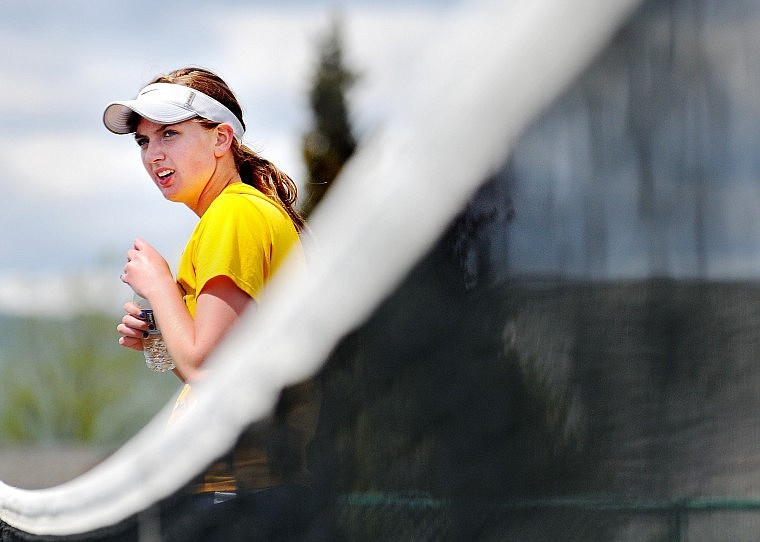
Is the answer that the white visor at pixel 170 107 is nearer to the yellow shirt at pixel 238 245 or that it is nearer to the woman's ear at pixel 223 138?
the woman's ear at pixel 223 138

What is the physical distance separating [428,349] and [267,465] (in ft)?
0.46

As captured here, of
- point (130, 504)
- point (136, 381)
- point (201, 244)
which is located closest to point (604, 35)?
point (130, 504)

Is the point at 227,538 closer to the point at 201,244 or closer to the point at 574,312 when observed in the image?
the point at 574,312

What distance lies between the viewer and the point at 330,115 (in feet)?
56.9

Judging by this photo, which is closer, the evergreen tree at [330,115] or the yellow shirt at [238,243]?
the yellow shirt at [238,243]

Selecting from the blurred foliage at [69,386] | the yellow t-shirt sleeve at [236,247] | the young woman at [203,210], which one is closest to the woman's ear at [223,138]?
the young woman at [203,210]

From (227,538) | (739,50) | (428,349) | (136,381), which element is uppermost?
(136,381)

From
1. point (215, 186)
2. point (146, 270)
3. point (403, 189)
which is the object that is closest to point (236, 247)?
point (146, 270)

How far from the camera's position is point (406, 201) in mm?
727

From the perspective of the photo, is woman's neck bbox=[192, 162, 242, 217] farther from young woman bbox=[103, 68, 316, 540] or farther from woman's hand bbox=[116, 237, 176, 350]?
woman's hand bbox=[116, 237, 176, 350]

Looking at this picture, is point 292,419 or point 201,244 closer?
point 292,419

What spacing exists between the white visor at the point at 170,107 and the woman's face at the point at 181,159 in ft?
0.08

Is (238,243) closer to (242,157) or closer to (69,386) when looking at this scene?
(242,157)

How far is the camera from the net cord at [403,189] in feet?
2.34
